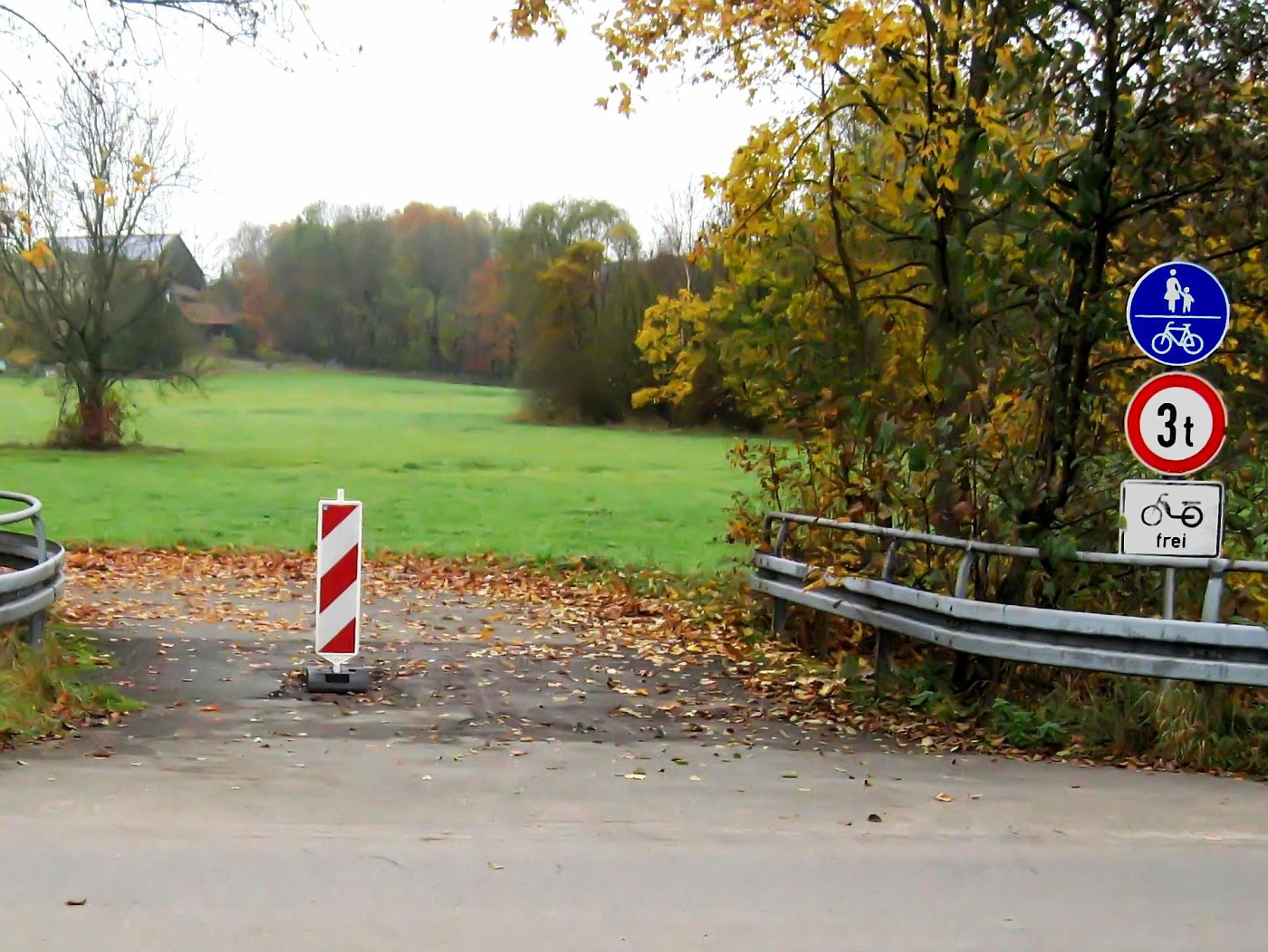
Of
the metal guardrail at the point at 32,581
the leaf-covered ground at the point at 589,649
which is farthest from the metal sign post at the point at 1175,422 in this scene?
the metal guardrail at the point at 32,581

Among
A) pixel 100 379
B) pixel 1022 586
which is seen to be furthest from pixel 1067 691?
pixel 100 379

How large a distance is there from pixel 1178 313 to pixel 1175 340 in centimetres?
16

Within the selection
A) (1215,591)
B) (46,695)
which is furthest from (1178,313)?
(46,695)

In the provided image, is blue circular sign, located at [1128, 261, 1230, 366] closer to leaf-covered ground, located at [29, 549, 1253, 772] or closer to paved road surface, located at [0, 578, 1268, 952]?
leaf-covered ground, located at [29, 549, 1253, 772]

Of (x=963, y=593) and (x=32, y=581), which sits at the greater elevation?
(x=963, y=593)

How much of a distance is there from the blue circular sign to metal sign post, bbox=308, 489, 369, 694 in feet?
16.6

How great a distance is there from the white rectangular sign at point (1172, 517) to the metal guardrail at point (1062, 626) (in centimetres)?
13

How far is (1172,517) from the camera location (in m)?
8.48

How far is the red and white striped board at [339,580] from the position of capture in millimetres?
9719

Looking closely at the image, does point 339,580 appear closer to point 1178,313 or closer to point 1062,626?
point 1062,626

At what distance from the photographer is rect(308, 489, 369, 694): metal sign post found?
9.72 m

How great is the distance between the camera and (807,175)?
11898 millimetres

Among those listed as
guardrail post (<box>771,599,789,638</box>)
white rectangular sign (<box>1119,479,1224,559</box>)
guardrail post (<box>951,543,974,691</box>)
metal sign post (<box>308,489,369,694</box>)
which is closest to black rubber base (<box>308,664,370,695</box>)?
metal sign post (<box>308,489,369,694</box>)

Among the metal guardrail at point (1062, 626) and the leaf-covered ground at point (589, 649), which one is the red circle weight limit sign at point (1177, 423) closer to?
the metal guardrail at point (1062, 626)
